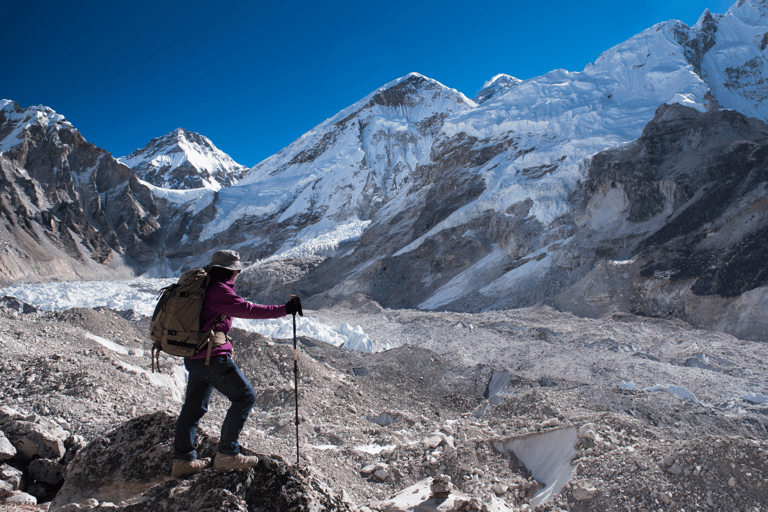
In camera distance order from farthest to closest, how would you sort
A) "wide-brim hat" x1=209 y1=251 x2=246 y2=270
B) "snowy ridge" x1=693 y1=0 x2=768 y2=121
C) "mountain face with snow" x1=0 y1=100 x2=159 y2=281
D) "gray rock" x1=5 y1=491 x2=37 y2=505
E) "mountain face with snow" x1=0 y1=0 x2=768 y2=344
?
"mountain face with snow" x1=0 y1=100 x2=159 y2=281 → "snowy ridge" x1=693 y1=0 x2=768 y2=121 → "mountain face with snow" x1=0 y1=0 x2=768 y2=344 → "gray rock" x1=5 y1=491 x2=37 y2=505 → "wide-brim hat" x1=209 y1=251 x2=246 y2=270

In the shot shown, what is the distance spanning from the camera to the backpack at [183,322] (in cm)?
290

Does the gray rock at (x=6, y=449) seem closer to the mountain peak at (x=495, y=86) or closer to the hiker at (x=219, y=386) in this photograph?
the hiker at (x=219, y=386)

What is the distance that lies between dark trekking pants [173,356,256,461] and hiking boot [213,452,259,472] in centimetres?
4

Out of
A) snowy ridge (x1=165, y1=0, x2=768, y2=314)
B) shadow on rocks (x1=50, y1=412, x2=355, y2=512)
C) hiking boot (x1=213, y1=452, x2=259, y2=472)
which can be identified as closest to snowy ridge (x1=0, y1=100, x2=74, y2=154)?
snowy ridge (x1=165, y1=0, x2=768, y2=314)

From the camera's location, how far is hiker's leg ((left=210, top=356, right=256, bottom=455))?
291 centimetres

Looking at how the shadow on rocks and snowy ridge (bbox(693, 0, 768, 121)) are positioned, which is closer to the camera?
the shadow on rocks

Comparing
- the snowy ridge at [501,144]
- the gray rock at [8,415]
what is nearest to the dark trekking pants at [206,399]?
the gray rock at [8,415]

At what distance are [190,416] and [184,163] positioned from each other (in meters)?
117

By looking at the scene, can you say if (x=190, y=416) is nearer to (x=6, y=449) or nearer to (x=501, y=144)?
(x=6, y=449)

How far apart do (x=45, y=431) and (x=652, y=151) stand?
3475cm

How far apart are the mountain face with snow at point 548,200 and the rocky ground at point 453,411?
930 centimetres

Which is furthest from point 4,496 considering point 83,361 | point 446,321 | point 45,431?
point 446,321

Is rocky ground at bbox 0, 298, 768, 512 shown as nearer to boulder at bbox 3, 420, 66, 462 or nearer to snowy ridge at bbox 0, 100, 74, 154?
boulder at bbox 3, 420, 66, 462

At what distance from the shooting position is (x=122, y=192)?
245 ft
